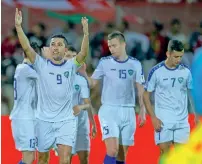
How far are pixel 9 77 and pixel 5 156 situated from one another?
17.4 ft

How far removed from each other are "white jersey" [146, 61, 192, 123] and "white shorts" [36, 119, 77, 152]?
1.29m

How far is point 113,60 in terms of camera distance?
37.6 feet

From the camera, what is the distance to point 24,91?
10625mm

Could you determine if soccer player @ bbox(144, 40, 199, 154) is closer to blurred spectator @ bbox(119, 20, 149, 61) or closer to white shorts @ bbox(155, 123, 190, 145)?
white shorts @ bbox(155, 123, 190, 145)

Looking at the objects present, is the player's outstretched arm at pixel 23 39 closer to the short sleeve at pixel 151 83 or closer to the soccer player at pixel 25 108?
the soccer player at pixel 25 108

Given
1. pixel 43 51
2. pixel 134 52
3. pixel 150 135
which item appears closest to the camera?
pixel 43 51

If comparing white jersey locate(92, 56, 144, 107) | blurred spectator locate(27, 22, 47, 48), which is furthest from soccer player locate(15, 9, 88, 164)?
blurred spectator locate(27, 22, 47, 48)

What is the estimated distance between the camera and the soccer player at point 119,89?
1125 centimetres

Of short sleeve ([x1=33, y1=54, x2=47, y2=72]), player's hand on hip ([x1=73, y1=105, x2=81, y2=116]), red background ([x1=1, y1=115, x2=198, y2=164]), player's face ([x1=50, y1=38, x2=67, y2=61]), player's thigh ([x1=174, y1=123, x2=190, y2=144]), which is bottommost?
red background ([x1=1, y1=115, x2=198, y2=164])

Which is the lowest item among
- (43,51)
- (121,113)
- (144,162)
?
(144,162)

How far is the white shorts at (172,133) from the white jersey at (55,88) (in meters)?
1.30

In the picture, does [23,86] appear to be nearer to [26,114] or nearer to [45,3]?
[26,114]

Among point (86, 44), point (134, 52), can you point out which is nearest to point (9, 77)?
point (134, 52)

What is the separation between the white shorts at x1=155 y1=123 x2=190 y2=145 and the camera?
11.1m
